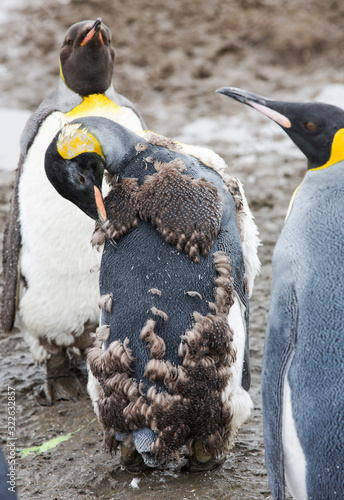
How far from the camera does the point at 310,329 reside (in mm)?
2029

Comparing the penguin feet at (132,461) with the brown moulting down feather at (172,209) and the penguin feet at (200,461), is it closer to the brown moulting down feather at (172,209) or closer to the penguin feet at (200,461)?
the penguin feet at (200,461)

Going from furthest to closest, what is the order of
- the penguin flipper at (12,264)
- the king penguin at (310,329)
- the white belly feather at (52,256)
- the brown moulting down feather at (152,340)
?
the penguin flipper at (12,264) → the white belly feather at (52,256) → the brown moulting down feather at (152,340) → the king penguin at (310,329)

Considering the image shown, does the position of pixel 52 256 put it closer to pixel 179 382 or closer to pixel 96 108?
pixel 96 108

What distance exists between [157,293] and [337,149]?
790mm

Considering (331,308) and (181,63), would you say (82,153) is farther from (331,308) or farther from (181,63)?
(181,63)

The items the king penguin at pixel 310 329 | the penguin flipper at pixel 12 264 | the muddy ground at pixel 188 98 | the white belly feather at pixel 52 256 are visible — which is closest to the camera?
the king penguin at pixel 310 329

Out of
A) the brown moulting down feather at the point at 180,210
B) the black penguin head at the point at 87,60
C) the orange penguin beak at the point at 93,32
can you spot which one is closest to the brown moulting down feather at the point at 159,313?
the brown moulting down feather at the point at 180,210

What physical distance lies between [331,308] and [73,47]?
1.90 m

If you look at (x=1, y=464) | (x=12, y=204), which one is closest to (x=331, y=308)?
(x=1, y=464)

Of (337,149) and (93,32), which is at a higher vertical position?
(93,32)

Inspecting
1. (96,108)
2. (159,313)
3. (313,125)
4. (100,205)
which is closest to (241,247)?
(159,313)

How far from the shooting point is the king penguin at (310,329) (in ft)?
6.55

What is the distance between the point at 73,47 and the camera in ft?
10.5

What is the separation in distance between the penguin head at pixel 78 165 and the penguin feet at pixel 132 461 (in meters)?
0.91
